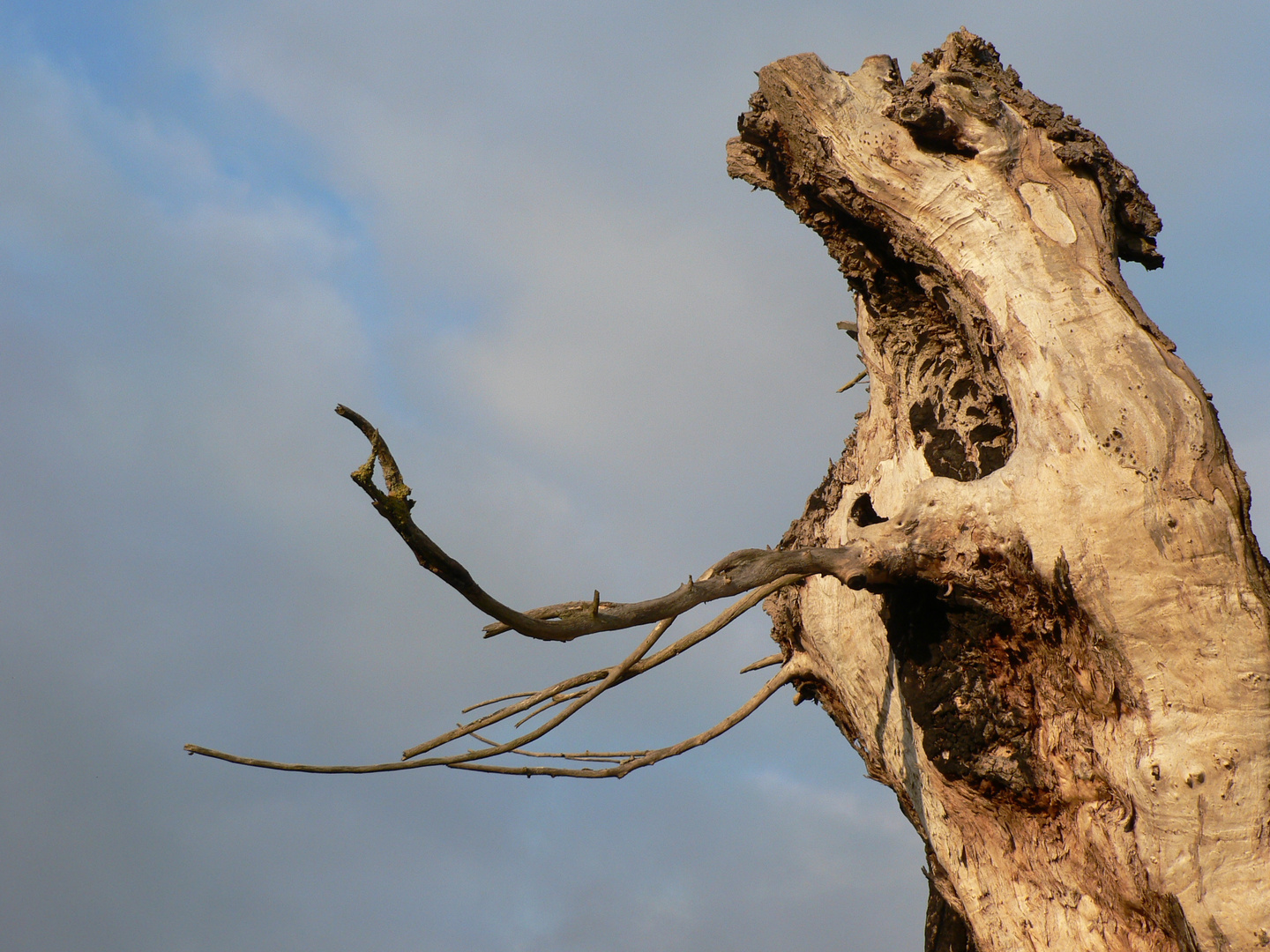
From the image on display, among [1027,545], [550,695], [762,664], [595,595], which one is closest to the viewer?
[595,595]

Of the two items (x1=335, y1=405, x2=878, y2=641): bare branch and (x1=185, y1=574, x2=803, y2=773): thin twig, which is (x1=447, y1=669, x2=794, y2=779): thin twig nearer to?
(x1=185, y1=574, x2=803, y2=773): thin twig

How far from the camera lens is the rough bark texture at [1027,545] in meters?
2.66

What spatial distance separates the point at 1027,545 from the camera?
2.88 meters

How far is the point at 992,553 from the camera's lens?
9.58 ft

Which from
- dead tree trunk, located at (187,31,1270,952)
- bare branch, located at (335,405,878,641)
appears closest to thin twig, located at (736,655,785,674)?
dead tree trunk, located at (187,31,1270,952)

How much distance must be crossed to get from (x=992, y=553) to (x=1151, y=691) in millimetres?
539

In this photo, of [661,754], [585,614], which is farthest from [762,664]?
[585,614]

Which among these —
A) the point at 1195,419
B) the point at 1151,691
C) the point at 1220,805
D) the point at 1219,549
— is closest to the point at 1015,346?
the point at 1195,419

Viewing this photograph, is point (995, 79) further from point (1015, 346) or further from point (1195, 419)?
point (1195, 419)

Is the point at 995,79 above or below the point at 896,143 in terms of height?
above

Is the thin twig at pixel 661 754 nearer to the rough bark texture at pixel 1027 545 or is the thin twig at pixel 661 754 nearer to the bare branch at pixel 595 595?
the rough bark texture at pixel 1027 545

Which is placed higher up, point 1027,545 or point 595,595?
point 1027,545

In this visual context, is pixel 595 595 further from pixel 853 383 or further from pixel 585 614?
pixel 853 383

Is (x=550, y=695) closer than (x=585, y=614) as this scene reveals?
No
